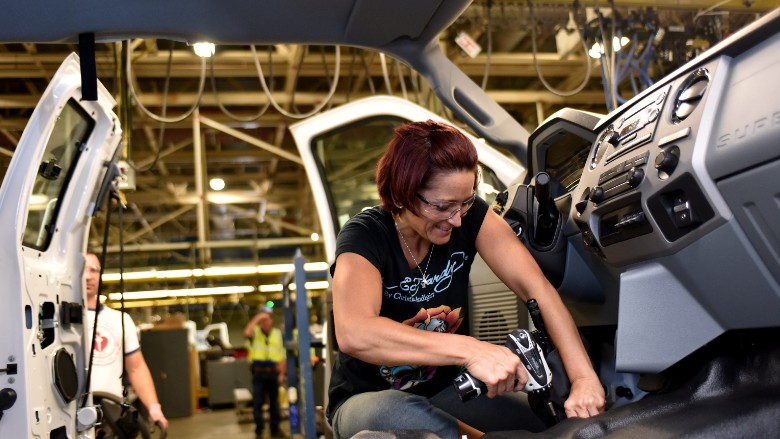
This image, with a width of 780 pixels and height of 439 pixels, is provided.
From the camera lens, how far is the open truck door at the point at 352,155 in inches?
149

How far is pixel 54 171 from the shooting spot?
351 centimetres

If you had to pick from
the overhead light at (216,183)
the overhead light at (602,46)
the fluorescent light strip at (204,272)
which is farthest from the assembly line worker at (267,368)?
the overhead light at (602,46)

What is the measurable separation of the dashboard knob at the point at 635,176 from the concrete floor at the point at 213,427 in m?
10.6

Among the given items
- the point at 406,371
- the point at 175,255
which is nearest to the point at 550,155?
the point at 406,371

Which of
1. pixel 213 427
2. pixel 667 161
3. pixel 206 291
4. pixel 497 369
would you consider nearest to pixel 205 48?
pixel 497 369

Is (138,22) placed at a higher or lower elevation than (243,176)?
lower

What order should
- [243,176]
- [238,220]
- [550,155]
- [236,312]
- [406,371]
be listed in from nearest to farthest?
[406,371] → [550,155] → [243,176] → [238,220] → [236,312]

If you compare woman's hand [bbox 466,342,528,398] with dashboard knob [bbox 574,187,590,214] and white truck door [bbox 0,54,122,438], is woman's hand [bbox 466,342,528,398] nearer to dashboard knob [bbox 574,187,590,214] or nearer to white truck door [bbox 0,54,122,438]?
dashboard knob [bbox 574,187,590,214]

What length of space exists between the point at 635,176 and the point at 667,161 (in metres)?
0.12

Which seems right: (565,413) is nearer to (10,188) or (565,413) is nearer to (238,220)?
(10,188)

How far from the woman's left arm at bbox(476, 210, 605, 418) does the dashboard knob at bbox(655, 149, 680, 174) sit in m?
0.57

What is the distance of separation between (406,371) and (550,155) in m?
0.93

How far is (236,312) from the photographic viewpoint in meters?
32.4

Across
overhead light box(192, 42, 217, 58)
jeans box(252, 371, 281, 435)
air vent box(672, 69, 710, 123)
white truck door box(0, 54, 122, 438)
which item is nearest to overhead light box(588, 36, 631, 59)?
overhead light box(192, 42, 217, 58)
